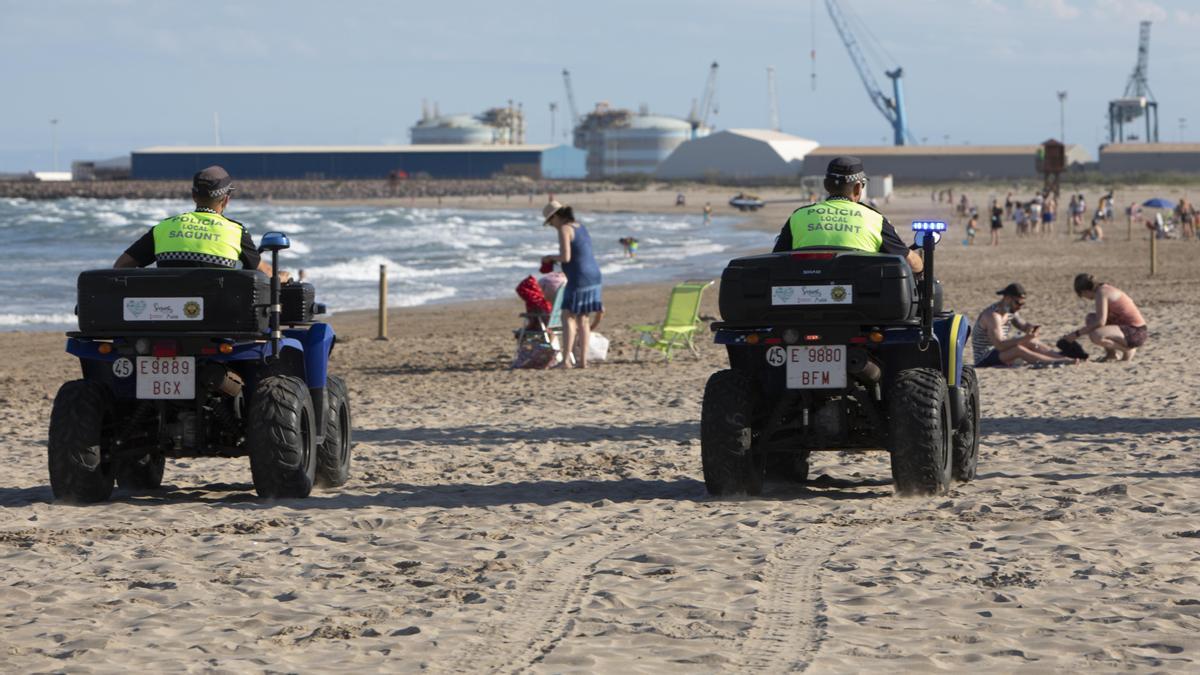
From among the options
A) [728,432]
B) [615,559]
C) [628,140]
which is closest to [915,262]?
[728,432]

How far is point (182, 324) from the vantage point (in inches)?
291

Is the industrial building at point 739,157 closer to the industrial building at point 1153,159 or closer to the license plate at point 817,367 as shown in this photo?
the industrial building at point 1153,159

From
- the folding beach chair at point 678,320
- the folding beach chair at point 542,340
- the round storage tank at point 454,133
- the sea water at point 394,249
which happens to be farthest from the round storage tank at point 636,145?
the folding beach chair at point 542,340

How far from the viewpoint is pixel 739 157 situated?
131m

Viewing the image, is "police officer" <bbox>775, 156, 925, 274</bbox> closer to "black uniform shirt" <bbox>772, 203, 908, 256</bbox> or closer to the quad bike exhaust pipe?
"black uniform shirt" <bbox>772, 203, 908, 256</bbox>

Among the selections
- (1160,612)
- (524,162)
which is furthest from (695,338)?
(524,162)

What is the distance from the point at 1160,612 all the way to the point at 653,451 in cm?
463

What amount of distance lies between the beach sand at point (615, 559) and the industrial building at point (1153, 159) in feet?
357

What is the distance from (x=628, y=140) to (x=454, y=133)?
18508mm

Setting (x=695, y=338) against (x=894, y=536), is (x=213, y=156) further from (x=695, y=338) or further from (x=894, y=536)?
(x=894, y=536)

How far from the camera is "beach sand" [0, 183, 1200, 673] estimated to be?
502 cm

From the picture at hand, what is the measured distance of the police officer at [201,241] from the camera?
7.53 metres

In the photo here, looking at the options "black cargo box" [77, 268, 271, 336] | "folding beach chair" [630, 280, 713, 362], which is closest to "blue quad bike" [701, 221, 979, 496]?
"black cargo box" [77, 268, 271, 336]

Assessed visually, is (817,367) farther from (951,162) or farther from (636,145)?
(636,145)
